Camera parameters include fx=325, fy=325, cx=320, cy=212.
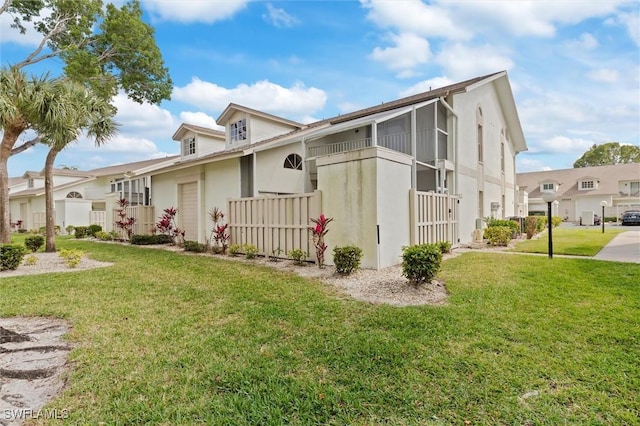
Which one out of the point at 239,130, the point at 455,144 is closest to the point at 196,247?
the point at 239,130

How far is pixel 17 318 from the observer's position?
5.23 metres

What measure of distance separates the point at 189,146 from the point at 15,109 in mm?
9058

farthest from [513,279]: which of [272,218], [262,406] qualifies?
[272,218]

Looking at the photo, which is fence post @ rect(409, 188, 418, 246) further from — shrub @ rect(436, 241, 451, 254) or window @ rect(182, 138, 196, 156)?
window @ rect(182, 138, 196, 156)

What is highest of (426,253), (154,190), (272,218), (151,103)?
(151,103)

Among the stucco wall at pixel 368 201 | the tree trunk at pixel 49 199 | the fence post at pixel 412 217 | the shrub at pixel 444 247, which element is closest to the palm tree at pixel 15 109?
the tree trunk at pixel 49 199

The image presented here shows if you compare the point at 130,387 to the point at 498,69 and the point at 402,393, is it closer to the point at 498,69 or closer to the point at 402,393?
the point at 402,393

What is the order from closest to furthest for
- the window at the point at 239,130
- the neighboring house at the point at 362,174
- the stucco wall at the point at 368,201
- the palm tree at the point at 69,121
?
the stucco wall at the point at 368,201 < the neighboring house at the point at 362,174 < the palm tree at the point at 69,121 < the window at the point at 239,130

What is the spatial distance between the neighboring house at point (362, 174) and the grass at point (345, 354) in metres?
2.91

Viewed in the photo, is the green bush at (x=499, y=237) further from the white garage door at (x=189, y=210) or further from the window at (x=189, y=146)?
the window at (x=189, y=146)

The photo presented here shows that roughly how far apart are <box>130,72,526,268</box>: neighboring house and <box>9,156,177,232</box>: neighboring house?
9156 mm

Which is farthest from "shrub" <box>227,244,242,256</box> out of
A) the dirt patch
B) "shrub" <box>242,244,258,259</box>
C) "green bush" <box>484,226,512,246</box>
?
"green bush" <box>484,226,512,246</box>

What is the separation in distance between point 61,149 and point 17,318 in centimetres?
1014

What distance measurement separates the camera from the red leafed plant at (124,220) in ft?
61.1
